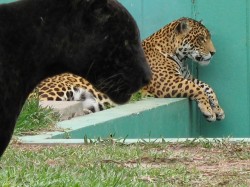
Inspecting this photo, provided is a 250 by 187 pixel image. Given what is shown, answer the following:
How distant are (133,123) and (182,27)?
11.3ft

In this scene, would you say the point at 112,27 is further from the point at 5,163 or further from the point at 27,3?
the point at 5,163

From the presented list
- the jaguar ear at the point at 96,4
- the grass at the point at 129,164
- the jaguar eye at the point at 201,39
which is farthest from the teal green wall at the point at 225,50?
the jaguar ear at the point at 96,4

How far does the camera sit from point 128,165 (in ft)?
19.5

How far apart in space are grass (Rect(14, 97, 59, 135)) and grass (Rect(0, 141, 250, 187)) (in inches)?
36.4

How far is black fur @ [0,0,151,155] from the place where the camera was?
3787 mm

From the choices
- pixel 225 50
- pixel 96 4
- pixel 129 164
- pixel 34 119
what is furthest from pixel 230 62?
pixel 96 4

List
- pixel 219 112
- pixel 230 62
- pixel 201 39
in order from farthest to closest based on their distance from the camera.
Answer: pixel 201 39, pixel 230 62, pixel 219 112

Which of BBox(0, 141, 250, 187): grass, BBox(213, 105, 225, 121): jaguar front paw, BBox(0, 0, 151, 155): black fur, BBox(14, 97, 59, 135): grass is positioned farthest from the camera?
BBox(213, 105, 225, 121): jaguar front paw

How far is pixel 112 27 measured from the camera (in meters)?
4.02

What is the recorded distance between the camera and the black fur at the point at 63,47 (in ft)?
12.4

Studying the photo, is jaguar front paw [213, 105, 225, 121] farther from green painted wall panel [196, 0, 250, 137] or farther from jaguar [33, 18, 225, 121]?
green painted wall panel [196, 0, 250, 137]

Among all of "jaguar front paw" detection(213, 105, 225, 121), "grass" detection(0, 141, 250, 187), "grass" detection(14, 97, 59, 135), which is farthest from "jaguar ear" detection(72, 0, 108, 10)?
"jaguar front paw" detection(213, 105, 225, 121)

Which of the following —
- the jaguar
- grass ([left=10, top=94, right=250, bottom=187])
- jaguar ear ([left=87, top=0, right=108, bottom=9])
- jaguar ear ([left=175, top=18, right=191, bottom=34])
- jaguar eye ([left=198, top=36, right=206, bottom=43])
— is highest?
jaguar ear ([left=87, top=0, right=108, bottom=9])

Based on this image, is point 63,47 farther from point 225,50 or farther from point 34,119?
point 225,50
